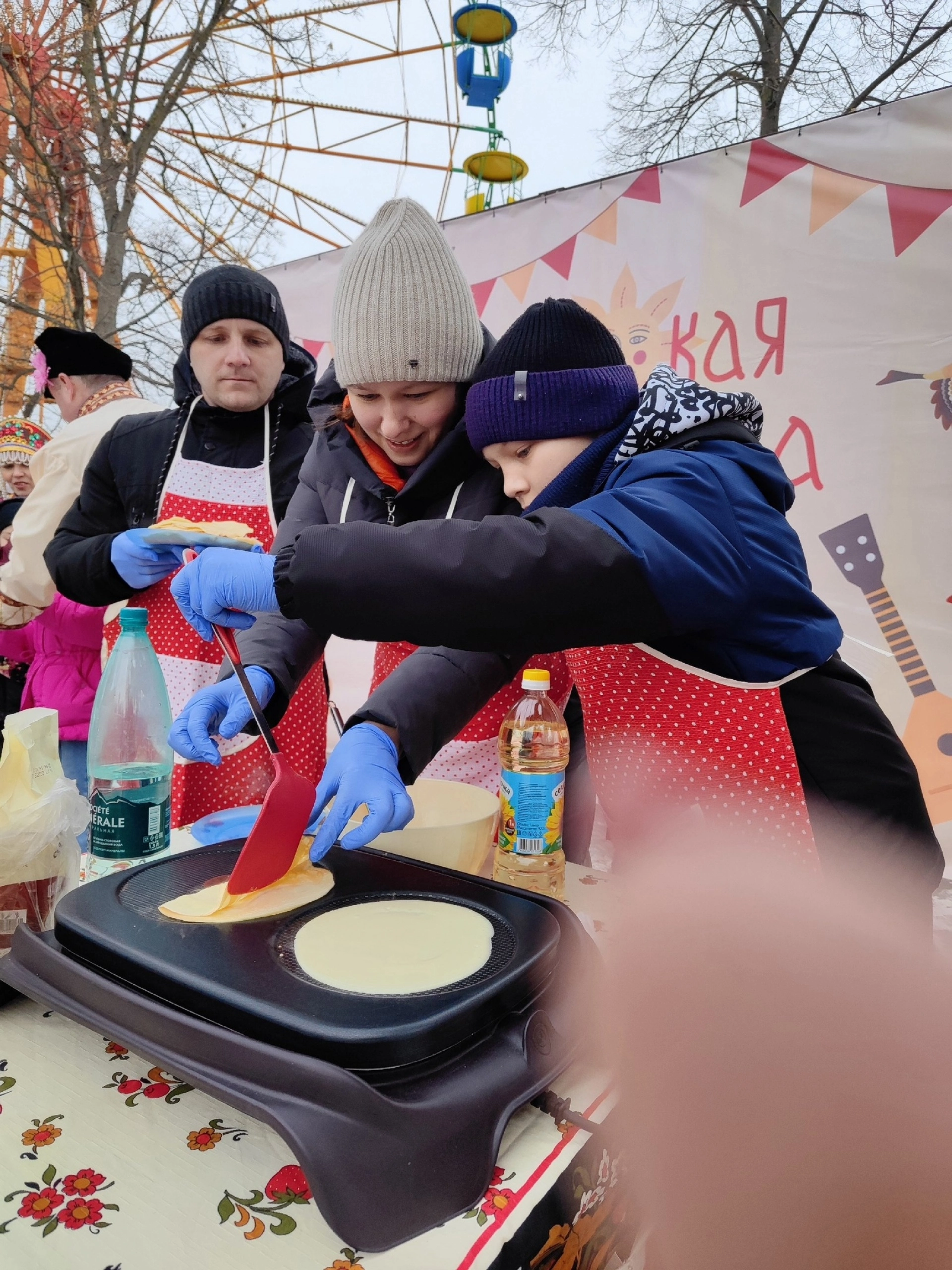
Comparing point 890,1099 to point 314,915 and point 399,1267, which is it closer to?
point 399,1267

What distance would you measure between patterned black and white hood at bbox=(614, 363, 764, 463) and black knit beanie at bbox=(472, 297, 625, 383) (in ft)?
0.40

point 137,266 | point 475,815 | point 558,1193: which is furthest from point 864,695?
point 137,266

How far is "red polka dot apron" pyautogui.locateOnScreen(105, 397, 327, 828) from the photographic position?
73.0 inches

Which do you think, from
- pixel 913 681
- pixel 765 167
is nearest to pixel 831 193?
pixel 765 167

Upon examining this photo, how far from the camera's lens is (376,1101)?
0.52 m

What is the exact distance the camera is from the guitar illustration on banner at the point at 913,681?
2650mm

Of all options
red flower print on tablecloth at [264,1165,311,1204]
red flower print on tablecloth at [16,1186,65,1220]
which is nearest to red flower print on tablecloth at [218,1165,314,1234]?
red flower print on tablecloth at [264,1165,311,1204]

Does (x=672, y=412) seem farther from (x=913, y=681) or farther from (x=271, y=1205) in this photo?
(x=913, y=681)

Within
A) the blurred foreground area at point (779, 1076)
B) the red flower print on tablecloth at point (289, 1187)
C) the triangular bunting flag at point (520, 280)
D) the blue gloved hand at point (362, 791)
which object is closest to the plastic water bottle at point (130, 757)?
the blue gloved hand at point (362, 791)

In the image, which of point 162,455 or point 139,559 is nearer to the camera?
point 139,559

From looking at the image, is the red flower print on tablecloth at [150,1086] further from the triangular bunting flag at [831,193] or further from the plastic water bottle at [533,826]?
the triangular bunting flag at [831,193]

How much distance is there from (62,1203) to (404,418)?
3.84 feet

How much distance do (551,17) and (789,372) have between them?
3781 mm

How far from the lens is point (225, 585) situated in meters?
1.05
